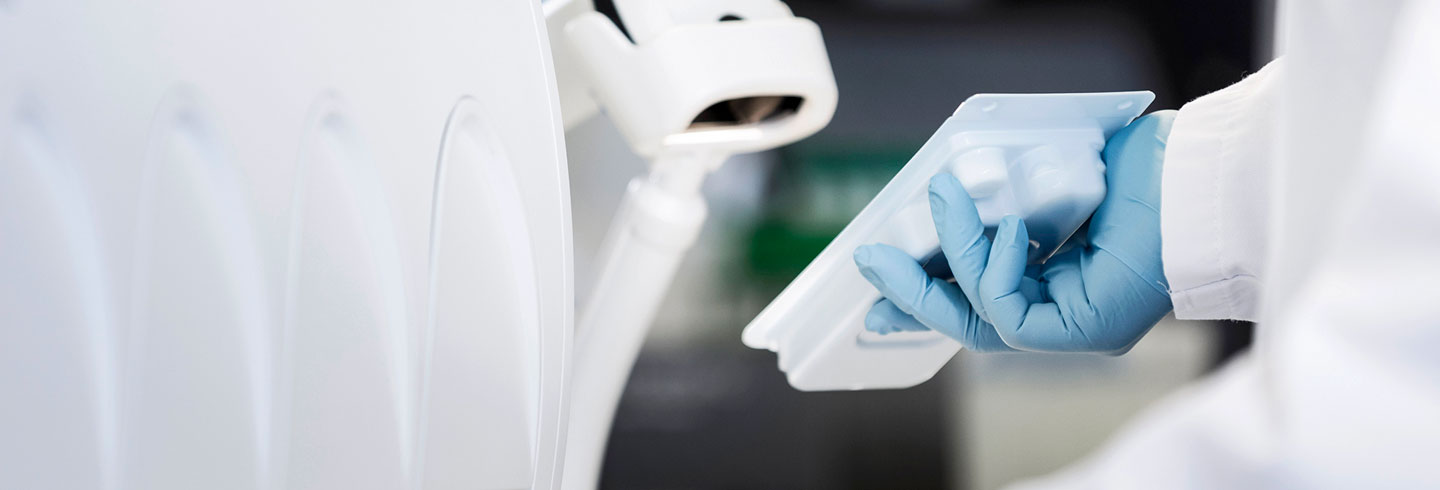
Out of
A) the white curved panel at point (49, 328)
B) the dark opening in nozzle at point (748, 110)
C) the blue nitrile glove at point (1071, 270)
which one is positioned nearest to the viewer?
the white curved panel at point (49, 328)

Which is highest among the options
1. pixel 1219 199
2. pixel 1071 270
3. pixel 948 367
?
pixel 1219 199

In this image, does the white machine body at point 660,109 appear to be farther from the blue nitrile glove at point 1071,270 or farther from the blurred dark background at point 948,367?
the blurred dark background at point 948,367

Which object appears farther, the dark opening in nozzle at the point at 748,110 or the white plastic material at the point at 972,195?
the dark opening in nozzle at the point at 748,110

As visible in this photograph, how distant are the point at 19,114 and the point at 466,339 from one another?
0.29 meters

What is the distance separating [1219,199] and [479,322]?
0.55m

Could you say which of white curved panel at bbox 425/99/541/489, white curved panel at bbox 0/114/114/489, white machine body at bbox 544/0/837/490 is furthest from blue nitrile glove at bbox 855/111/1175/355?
white curved panel at bbox 0/114/114/489

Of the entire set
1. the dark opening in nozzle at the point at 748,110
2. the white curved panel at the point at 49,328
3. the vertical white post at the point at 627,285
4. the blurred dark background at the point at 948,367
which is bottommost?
the blurred dark background at the point at 948,367

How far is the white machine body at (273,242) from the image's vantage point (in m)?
0.55

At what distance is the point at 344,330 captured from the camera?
62cm

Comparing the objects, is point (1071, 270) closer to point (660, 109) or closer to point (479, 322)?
point (660, 109)

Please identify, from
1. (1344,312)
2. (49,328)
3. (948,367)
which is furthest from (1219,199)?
(948,367)

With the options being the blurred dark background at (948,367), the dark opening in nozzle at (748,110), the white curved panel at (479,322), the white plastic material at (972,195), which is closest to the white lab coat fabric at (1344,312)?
the white plastic material at (972,195)

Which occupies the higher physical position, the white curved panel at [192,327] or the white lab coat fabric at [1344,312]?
the white lab coat fabric at [1344,312]

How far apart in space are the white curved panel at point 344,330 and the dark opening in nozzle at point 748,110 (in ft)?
1.16
